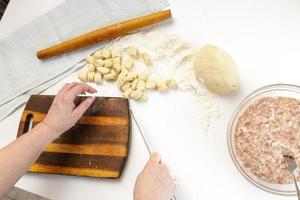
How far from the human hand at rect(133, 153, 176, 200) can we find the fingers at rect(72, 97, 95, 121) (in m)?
0.18

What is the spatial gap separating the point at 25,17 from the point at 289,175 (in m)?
0.73

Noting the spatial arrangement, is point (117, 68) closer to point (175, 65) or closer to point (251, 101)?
point (175, 65)

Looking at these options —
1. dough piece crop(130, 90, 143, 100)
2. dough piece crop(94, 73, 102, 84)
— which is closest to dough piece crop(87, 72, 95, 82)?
dough piece crop(94, 73, 102, 84)

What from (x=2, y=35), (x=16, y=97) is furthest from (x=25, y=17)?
(x=16, y=97)

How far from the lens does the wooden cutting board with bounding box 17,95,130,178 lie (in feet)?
2.57

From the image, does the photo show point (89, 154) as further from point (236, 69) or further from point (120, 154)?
point (236, 69)

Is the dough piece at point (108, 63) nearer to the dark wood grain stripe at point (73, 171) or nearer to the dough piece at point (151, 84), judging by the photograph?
the dough piece at point (151, 84)

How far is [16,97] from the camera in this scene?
0.91 m

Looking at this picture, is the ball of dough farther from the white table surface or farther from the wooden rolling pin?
the wooden rolling pin

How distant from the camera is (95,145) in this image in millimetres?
802

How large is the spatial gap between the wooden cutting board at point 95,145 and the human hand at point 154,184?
0.21 feet

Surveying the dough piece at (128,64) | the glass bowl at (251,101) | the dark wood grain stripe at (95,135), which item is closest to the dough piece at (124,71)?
the dough piece at (128,64)

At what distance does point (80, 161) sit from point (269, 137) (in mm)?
389

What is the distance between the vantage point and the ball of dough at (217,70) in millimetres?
730
